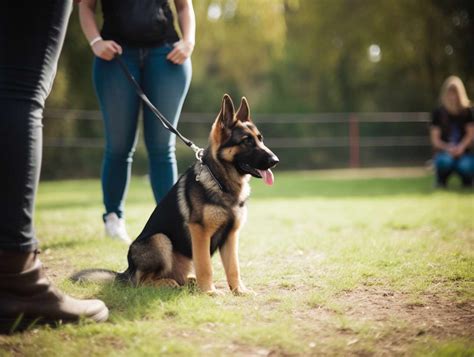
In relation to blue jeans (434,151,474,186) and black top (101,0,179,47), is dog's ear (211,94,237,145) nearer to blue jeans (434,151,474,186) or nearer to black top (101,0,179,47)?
black top (101,0,179,47)

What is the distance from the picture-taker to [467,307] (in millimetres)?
2844

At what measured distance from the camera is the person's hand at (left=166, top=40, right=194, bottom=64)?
418cm

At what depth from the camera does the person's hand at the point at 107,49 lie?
413 centimetres

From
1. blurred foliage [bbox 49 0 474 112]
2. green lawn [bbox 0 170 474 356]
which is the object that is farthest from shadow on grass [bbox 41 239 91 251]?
blurred foliage [bbox 49 0 474 112]

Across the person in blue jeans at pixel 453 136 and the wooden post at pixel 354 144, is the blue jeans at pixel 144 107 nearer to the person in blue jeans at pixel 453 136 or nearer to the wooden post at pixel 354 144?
the person in blue jeans at pixel 453 136

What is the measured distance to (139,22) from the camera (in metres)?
4.24

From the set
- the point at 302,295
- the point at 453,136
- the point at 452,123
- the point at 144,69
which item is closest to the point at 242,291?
the point at 302,295

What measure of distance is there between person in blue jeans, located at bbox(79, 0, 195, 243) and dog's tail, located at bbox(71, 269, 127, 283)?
4.19 ft

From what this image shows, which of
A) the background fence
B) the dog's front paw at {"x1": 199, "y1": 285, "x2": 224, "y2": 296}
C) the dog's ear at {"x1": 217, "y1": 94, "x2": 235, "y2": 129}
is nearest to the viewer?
the dog's front paw at {"x1": 199, "y1": 285, "x2": 224, "y2": 296}

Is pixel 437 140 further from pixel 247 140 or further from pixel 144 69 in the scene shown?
pixel 247 140

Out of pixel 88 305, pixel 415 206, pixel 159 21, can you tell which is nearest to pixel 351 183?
pixel 415 206

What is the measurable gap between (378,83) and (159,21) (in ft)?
60.6

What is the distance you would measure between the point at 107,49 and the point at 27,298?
7.95 feet

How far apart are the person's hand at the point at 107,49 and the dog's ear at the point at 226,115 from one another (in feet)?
3.98
